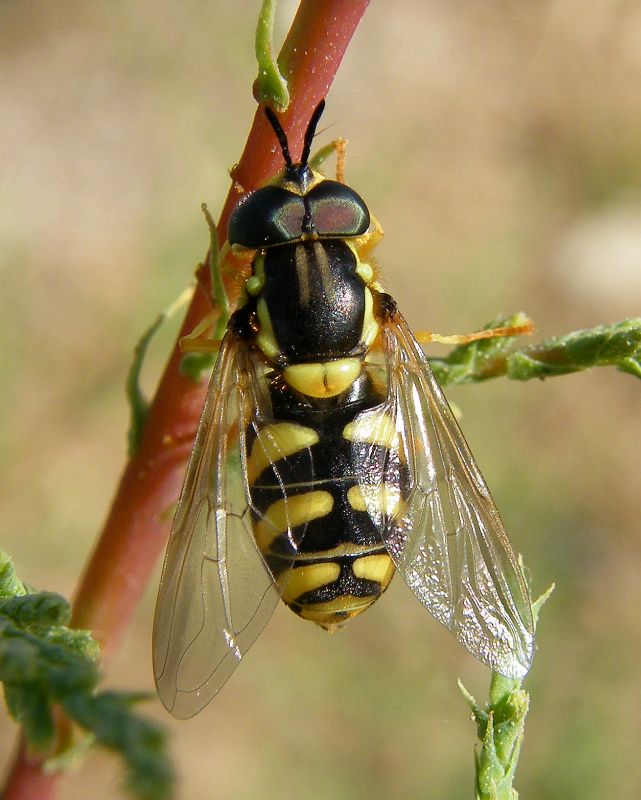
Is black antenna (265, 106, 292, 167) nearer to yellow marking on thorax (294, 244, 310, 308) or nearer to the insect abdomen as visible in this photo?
yellow marking on thorax (294, 244, 310, 308)

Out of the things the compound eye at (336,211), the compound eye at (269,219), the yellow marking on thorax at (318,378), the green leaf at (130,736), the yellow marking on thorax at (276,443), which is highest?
the compound eye at (336,211)

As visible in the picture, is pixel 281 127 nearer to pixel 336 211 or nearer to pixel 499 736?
pixel 336 211

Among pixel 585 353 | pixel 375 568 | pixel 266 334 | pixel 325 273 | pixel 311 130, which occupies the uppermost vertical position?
pixel 311 130

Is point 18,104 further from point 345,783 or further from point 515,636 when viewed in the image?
point 515,636

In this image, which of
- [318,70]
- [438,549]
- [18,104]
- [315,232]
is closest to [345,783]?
[438,549]

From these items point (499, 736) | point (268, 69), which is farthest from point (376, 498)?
point (268, 69)

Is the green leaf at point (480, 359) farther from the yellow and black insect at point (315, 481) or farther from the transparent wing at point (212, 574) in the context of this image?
the transparent wing at point (212, 574)

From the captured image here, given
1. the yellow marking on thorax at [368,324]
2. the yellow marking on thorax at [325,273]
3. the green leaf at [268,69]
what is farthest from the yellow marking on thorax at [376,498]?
the green leaf at [268,69]
